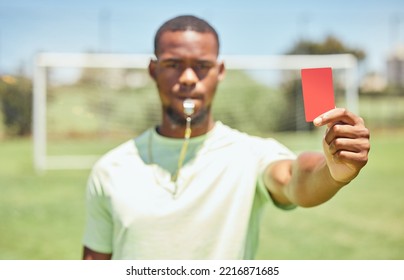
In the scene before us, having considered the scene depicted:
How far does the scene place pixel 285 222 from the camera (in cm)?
375

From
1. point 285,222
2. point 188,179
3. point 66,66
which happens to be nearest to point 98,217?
point 188,179

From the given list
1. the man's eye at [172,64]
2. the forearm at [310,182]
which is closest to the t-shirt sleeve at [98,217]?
the man's eye at [172,64]

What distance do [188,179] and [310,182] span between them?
270 mm

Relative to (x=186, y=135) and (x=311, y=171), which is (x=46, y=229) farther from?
(x=311, y=171)

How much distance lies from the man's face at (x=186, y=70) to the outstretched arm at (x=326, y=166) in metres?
0.23

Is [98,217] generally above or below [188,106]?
below

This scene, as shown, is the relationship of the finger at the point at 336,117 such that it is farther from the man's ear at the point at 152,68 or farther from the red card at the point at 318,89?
the man's ear at the point at 152,68

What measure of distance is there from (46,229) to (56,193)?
1421mm

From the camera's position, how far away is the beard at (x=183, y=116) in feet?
4.17

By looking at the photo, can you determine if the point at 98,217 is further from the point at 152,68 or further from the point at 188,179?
the point at 152,68
